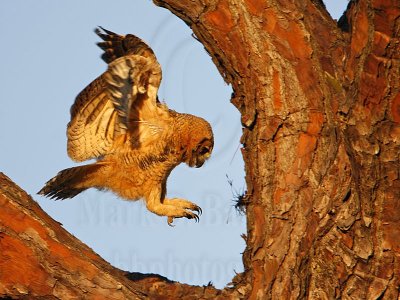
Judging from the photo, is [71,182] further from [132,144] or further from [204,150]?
[204,150]

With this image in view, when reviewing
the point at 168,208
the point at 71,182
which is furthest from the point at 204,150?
the point at 71,182

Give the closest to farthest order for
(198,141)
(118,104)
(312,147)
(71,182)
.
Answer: (312,147)
(118,104)
(198,141)
(71,182)

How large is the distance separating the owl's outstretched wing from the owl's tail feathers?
15cm

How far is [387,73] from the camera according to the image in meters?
3.93

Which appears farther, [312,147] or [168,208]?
[168,208]

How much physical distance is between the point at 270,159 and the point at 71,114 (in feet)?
8.67

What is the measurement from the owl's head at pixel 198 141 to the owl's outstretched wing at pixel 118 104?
0.36 m

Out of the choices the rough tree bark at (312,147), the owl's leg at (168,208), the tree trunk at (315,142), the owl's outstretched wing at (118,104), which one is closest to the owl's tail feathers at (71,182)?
the owl's outstretched wing at (118,104)

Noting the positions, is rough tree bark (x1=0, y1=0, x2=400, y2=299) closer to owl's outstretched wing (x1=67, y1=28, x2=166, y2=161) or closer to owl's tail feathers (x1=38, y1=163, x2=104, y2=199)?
owl's outstretched wing (x1=67, y1=28, x2=166, y2=161)

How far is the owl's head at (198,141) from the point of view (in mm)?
6035

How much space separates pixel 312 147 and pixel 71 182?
10.1ft

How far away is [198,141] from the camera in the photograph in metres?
6.04

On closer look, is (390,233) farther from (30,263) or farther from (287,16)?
(30,263)

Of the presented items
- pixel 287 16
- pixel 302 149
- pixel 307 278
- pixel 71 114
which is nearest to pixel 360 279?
pixel 307 278
